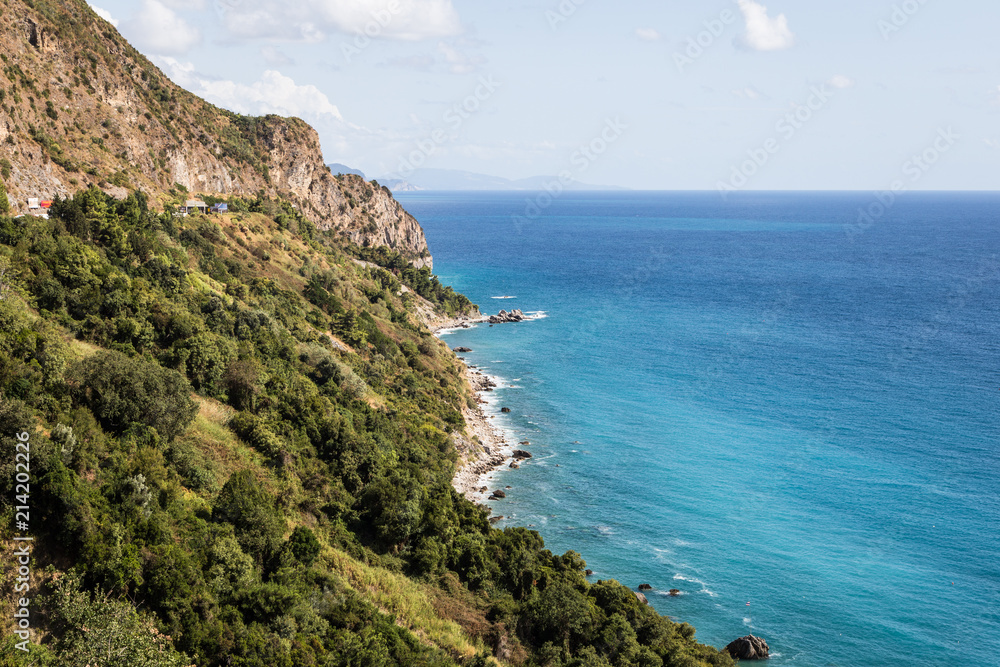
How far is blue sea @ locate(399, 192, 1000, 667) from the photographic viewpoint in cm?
4766

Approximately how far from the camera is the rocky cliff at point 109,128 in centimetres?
6800

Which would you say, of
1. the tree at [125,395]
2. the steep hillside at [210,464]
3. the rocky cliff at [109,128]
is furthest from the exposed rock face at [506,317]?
the tree at [125,395]

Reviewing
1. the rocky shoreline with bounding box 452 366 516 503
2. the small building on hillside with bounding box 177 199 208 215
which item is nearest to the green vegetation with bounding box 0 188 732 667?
→ the rocky shoreline with bounding box 452 366 516 503

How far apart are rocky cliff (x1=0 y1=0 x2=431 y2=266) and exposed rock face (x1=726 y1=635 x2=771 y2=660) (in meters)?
62.4

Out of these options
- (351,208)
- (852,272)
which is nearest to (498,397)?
(351,208)

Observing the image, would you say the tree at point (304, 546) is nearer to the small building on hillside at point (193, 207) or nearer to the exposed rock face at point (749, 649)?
the exposed rock face at point (749, 649)

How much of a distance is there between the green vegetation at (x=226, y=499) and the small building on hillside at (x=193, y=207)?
523 inches

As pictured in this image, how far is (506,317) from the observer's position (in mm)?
133000

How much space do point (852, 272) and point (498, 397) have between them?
124 m

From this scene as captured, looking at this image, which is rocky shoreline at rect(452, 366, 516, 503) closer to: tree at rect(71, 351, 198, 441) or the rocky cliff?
tree at rect(71, 351, 198, 441)

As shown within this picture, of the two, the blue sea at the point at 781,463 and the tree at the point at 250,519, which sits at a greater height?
the blue sea at the point at 781,463

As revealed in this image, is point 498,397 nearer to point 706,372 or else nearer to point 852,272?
point 706,372

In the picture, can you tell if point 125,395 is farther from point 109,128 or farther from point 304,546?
point 109,128

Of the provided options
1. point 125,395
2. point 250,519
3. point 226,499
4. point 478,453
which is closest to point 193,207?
point 478,453
